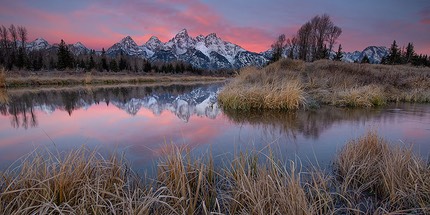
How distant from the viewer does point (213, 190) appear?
2463 mm

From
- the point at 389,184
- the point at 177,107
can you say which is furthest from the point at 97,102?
the point at 389,184

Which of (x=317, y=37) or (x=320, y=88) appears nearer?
(x=320, y=88)

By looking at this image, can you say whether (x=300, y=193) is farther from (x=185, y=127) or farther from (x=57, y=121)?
(x=57, y=121)

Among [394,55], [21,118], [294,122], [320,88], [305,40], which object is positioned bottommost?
[21,118]

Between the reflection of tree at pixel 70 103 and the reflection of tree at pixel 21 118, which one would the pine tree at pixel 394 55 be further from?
the reflection of tree at pixel 21 118

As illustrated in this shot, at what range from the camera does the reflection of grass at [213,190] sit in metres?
1.95

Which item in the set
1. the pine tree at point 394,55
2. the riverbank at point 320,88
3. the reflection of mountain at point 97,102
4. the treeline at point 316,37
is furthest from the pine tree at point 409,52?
the reflection of mountain at point 97,102

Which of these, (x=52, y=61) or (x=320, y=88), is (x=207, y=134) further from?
(x=52, y=61)

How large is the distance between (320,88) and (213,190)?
421 inches

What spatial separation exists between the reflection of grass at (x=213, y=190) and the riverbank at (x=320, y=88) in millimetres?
5684

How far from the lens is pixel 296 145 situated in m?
4.15

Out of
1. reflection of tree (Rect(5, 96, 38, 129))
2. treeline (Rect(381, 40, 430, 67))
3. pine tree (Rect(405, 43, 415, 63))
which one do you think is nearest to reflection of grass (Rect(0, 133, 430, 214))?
reflection of tree (Rect(5, 96, 38, 129))

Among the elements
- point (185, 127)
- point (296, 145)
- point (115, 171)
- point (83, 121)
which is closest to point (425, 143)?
point (296, 145)

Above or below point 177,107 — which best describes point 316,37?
above
